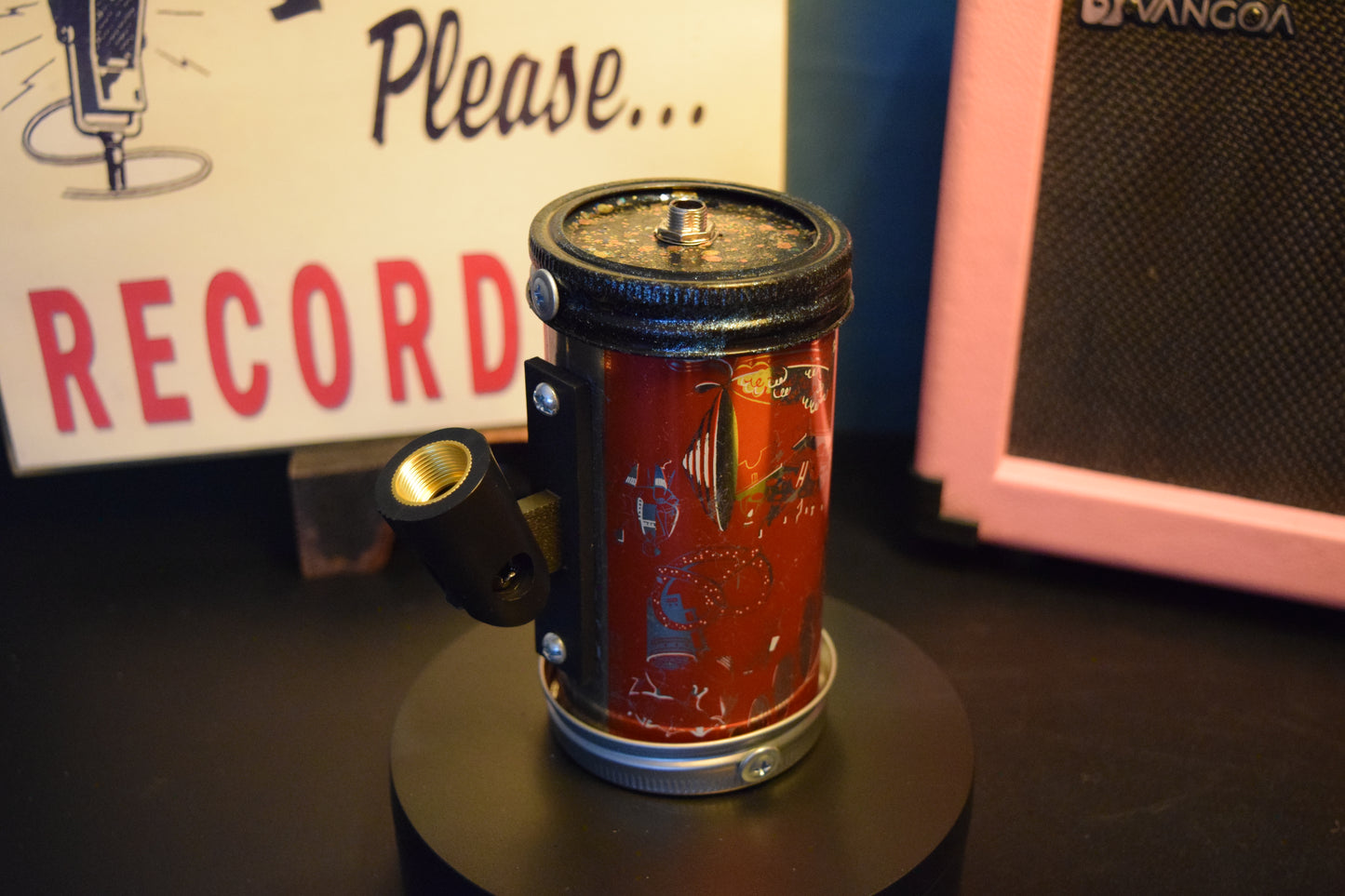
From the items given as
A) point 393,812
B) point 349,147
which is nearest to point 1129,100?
point 349,147

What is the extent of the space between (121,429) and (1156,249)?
78 cm

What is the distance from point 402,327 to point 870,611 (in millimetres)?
430

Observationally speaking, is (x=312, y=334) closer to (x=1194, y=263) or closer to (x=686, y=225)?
(x=686, y=225)

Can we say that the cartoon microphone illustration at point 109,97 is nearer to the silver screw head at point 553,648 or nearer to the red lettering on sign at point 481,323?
the red lettering on sign at point 481,323

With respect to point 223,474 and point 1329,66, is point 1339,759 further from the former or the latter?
point 223,474

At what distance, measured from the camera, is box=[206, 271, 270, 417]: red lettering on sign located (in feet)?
3.15

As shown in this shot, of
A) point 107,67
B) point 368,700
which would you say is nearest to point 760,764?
point 368,700

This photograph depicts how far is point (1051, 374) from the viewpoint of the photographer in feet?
3.16

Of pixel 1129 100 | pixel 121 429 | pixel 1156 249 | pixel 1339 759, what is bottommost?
pixel 1339 759

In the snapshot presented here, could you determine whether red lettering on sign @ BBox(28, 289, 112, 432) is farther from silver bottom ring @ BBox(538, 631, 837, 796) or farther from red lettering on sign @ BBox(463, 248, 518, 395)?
silver bottom ring @ BBox(538, 631, 837, 796)

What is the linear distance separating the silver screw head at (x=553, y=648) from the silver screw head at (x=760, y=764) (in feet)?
0.39

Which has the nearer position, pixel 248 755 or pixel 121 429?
pixel 248 755

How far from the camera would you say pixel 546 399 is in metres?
0.66

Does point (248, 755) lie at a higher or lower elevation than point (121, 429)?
lower
